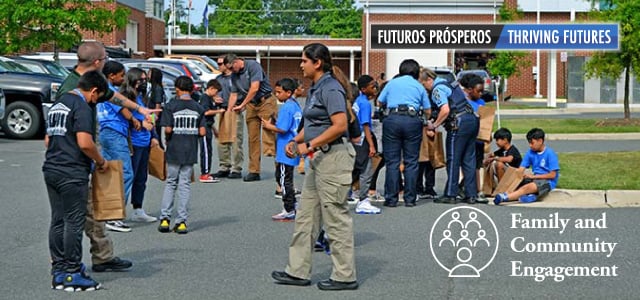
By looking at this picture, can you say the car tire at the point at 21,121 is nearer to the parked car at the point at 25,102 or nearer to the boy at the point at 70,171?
the parked car at the point at 25,102

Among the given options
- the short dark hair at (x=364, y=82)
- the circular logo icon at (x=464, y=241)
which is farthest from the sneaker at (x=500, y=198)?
the short dark hair at (x=364, y=82)

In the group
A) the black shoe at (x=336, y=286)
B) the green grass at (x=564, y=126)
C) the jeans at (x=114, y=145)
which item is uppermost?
the green grass at (x=564, y=126)

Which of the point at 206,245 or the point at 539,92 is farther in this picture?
the point at 539,92

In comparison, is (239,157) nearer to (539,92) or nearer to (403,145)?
(403,145)

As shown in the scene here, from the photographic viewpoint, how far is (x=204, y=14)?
78812 millimetres

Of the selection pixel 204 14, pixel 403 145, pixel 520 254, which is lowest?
pixel 520 254

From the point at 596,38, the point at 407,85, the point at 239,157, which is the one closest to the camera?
the point at 407,85

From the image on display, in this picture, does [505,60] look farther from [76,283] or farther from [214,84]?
[76,283]

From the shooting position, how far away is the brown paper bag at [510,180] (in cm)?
1270

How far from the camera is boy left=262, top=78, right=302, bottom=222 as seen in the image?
11578 millimetres

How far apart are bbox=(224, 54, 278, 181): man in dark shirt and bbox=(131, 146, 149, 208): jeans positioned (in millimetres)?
4084

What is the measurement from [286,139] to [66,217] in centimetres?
458

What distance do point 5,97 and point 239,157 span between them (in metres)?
8.27

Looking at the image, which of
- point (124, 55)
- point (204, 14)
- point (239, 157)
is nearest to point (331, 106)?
point (239, 157)
